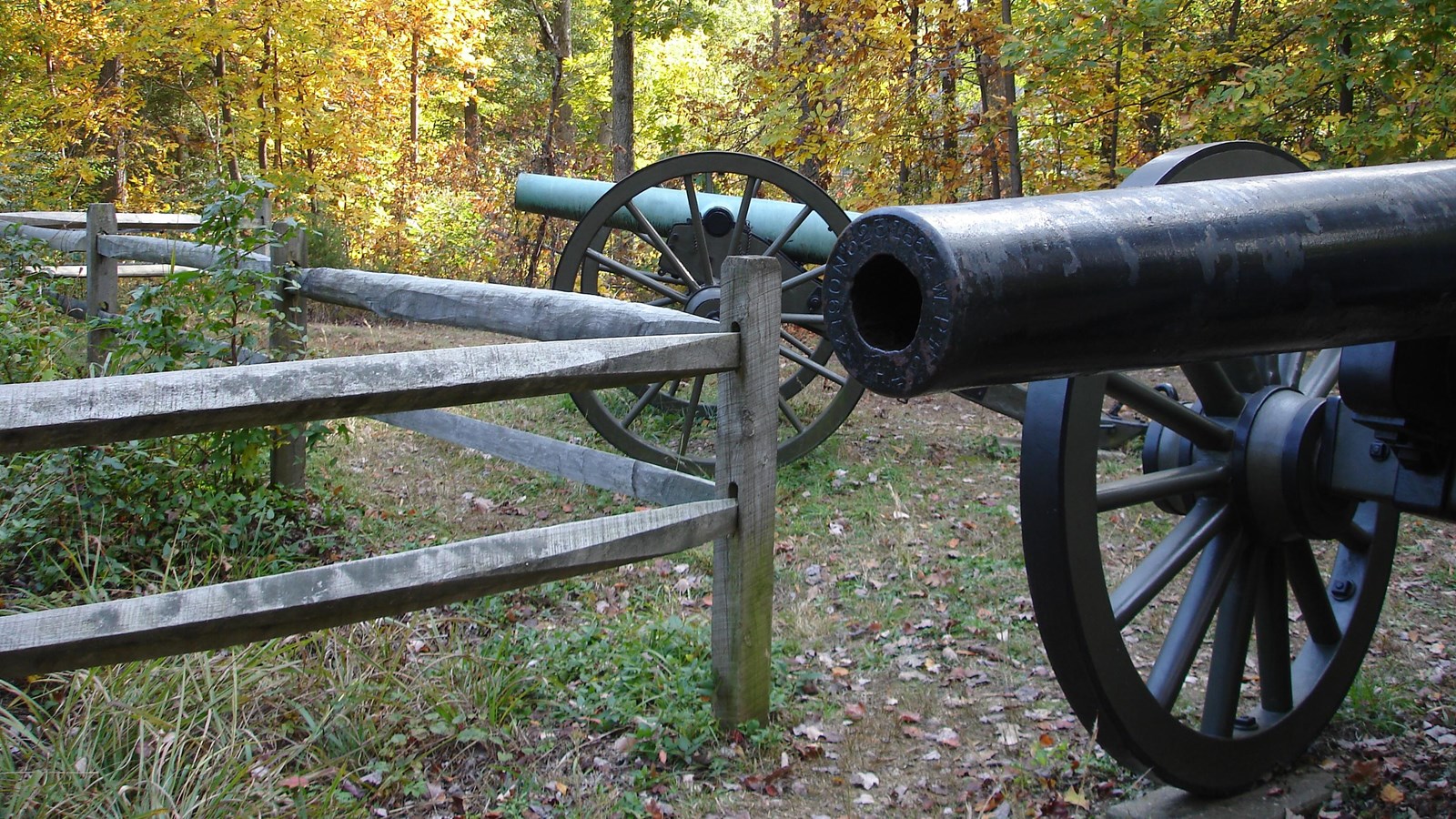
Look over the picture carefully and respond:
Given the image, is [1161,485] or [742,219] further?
[742,219]

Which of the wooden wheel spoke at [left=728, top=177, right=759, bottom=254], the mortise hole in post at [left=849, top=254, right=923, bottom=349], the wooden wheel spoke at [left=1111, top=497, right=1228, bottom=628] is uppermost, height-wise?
the wooden wheel spoke at [left=728, top=177, right=759, bottom=254]

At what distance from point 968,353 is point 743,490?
203cm

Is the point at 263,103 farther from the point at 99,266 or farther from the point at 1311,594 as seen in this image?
the point at 1311,594

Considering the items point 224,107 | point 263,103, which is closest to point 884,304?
point 263,103

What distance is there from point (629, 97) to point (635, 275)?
9498 mm

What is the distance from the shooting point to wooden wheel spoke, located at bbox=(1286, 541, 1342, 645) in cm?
312

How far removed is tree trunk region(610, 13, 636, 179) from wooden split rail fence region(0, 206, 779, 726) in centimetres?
1088

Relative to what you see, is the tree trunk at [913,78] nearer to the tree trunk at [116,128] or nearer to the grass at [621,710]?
the grass at [621,710]

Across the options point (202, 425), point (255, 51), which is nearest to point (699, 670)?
point (202, 425)

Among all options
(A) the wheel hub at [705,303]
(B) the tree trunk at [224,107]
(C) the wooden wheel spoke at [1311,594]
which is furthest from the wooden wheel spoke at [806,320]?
(B) the tree trunk at [224,107]

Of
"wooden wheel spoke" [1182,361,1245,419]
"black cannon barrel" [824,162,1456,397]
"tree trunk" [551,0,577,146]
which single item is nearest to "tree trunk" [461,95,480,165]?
"tree trunk" [551,0,577,146]

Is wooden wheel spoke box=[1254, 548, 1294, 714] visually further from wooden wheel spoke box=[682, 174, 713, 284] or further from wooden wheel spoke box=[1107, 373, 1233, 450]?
wooden wheel spoke box=[682, 174, 713, 284]

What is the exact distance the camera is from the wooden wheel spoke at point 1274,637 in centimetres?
305

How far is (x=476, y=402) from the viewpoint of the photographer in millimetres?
Answer: 2518
